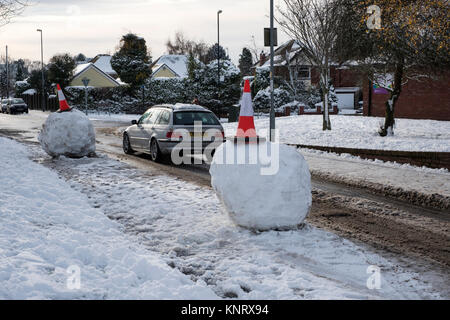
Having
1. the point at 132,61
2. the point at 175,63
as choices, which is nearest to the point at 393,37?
the point at 132,61

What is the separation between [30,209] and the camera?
6777mm

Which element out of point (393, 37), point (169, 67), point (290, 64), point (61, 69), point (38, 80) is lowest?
point (393, 37)

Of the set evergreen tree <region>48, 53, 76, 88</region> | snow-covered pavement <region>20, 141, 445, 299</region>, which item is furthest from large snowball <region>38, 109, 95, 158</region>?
evergreen tree <region>48, 53, 76, 88</region>

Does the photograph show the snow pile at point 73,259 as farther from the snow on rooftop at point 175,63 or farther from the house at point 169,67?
the snow on rooftop at point 175,63

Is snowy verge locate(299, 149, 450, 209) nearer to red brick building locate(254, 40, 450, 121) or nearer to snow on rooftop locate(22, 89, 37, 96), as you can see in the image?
red brick building locate(254, 40, 450, 121)

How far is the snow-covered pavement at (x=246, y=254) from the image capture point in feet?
14.4

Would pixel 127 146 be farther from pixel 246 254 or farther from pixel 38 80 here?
pixel 38 80

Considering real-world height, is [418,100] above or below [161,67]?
below

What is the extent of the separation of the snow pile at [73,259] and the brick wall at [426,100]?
Result: 2319cm

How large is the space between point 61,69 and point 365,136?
150 ft

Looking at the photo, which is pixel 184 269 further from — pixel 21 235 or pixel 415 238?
pixel 415 238

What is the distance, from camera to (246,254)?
5.36 metres

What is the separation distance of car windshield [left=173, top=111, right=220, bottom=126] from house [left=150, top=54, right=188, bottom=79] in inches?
2460

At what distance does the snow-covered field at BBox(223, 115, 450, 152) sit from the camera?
48.3 ft
